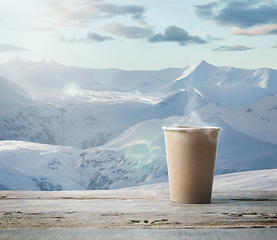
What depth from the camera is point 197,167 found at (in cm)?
152

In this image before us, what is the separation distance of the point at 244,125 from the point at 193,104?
33.8m

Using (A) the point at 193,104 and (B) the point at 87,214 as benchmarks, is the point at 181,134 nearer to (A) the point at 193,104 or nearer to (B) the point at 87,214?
(B) the point at 87,214

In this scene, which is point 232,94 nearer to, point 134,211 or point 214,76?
point 214,76

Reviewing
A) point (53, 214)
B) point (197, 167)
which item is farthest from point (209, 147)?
point (53, 214)

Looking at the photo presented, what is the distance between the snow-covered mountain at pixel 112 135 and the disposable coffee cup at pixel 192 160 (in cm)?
1459

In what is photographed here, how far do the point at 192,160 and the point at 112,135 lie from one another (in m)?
52.1

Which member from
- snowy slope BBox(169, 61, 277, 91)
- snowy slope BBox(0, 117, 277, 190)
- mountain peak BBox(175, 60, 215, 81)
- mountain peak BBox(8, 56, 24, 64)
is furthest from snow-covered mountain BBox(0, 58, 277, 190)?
mountain peak BBox(175, 60, 215, 81)

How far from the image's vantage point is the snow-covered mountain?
65.6ft

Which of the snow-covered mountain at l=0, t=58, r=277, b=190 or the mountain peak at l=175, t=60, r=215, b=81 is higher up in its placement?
the mountain peak at l=175, t=60, r=215, b=81

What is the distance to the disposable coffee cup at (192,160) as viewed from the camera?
150cm

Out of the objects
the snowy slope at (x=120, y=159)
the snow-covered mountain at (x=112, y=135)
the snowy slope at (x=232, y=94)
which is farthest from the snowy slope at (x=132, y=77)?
the snowy slope at (x=120, y=159)

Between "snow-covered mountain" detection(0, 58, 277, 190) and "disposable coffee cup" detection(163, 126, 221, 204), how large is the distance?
1459 cm

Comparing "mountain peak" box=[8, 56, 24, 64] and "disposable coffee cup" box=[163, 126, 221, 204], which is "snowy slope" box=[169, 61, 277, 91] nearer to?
"mountain peak" box=[8, 56, 24, 64]

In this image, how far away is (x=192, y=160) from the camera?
151 cm
